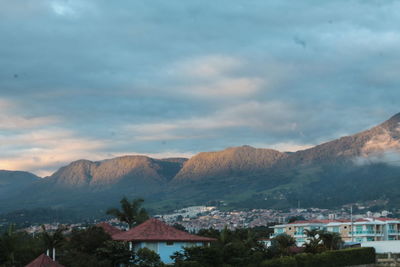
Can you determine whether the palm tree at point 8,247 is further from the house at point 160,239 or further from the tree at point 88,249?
the house at point 160,239

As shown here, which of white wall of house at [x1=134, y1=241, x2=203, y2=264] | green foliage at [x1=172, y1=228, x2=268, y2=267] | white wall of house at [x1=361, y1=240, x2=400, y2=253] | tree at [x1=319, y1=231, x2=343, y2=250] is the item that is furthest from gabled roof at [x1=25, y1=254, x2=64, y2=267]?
white wall of house at [x1=361, y1=240, x2=400, y2=253]

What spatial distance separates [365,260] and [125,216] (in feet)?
110

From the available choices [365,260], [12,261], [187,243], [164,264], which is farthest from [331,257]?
[12,261]

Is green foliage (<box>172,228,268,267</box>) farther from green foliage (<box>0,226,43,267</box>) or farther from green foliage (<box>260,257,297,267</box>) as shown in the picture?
green foliage (<box>0,226,43,267</box>)

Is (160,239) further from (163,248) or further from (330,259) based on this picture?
(330,259)

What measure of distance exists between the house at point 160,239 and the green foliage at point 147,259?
341 cm

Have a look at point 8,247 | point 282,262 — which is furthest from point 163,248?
point 8,247

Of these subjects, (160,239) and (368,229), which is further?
(368,229)

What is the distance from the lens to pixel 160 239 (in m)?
66.9

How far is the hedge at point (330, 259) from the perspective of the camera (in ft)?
235

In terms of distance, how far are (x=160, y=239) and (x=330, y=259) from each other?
21.7 m

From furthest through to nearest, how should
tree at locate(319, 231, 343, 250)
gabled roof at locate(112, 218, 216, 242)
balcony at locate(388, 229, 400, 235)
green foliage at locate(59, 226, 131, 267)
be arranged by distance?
balcony at locate(388, 229, 400, 235) → tree at locate(319, 231, 343, 250) → gabled roof at locate(112, 218, 216, 242) → green foliage at locate(59, 226, 131, 267)

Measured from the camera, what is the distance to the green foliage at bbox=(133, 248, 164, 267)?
204ft

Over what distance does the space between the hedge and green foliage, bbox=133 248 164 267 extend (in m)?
13.1
